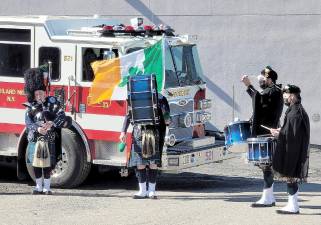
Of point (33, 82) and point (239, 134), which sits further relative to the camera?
point (33, 82)

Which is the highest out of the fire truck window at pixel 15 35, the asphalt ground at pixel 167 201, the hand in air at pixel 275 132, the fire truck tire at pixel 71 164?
the fire truck window at pixel 15 35

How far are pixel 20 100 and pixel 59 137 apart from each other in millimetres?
1103

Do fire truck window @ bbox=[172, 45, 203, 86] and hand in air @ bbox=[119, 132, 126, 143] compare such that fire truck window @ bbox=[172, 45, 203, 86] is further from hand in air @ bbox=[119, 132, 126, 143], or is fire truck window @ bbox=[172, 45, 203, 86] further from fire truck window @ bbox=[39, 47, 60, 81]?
fire truck window @ bbox=[39, 47, 60, 81]

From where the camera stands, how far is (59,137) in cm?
1420

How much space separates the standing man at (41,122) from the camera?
13.8 meters

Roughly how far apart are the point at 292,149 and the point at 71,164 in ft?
12.6

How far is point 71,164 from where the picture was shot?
14586 millimetres

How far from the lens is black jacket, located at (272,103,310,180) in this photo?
1214 cm

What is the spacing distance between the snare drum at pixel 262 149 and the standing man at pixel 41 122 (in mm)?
2857

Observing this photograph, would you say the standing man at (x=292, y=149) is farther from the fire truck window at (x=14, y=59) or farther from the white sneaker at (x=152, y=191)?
the fire truck window at (x=14, y=59)

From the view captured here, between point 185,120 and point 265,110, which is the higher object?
point 265,110

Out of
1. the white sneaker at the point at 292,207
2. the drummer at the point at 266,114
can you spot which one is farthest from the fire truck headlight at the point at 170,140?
the white sneaker at the point at 292,207

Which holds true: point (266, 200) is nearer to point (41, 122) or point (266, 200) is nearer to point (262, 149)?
point (262, 149)

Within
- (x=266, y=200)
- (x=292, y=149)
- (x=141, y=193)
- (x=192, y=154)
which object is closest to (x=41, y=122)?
(x=141, y=193)
